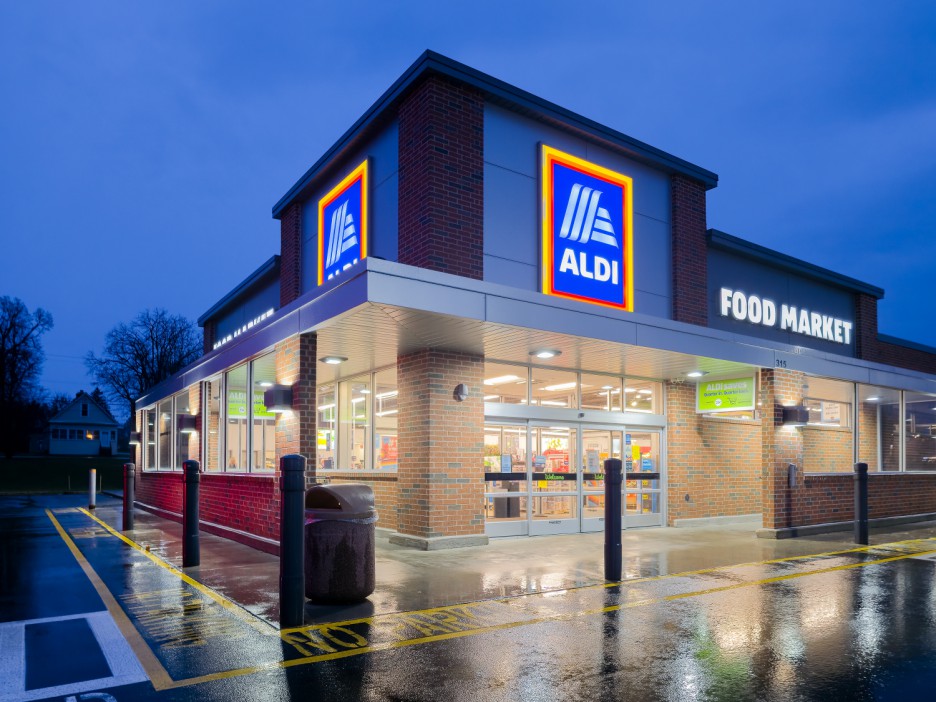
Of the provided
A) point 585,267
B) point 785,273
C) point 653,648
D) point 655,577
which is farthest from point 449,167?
point 785,273

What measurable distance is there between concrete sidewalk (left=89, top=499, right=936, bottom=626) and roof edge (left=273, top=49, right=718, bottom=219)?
7647 millimetres

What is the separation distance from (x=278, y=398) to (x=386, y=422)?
374cm

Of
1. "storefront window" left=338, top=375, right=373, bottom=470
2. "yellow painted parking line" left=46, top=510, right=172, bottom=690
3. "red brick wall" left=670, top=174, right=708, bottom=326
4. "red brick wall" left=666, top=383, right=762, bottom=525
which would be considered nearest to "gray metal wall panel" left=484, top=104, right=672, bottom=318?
"red brick wall" left=670, top=174, right=708, bottom=326

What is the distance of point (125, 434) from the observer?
103062 millimetres

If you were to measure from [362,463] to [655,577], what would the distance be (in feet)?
22.9

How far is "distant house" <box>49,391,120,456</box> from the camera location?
271ft

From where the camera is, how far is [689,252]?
16.8 m

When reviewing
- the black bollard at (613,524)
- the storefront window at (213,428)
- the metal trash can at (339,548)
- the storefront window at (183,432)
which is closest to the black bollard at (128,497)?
the storefront window at (213,428)

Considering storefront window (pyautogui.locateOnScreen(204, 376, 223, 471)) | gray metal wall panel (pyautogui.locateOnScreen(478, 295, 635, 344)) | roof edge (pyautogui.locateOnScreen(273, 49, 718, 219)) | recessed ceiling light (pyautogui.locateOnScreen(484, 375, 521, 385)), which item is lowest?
storefront window (pyautogui.locateOnScreen(204, 376, 223, 471))

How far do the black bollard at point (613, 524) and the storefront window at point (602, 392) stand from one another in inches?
223

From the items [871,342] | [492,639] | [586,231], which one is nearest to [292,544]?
[492,639]

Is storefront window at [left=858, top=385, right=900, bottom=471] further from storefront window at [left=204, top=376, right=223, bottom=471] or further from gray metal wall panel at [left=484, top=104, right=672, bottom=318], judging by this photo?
storefront window at [left=204, top=376, right=223, bottom=471]

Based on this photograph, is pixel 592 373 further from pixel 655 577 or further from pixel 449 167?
pixel 655 577

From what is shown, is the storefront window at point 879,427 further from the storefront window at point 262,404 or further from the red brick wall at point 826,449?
the storefront window at point 262,404
